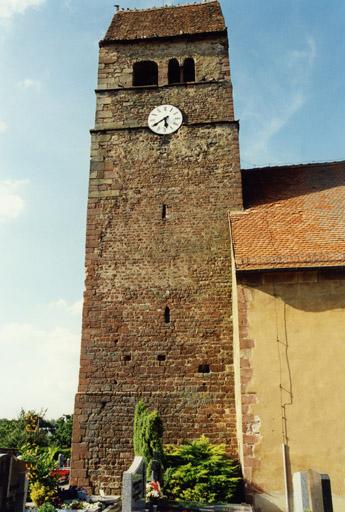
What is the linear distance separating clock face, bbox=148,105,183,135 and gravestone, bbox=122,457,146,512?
392 inches

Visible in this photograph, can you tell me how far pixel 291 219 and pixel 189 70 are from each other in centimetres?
704

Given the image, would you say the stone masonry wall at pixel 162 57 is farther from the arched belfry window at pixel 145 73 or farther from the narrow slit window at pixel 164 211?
the narrow slit window at pixel 164 211

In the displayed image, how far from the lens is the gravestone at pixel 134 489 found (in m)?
7.25

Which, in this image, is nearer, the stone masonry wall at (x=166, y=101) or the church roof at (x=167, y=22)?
the stone masonry wall at (x=166, y=101)

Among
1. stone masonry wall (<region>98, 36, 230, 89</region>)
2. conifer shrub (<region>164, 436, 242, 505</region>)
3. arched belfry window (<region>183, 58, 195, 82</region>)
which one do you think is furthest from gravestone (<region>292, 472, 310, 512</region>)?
arched belfry window (<region>183, 58, 195, 82</region>)

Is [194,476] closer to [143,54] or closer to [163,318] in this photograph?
[163,318]

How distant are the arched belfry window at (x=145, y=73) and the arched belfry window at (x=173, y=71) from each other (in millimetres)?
504

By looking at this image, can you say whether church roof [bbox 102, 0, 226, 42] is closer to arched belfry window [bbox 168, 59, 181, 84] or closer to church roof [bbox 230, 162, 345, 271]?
arched belfry window [bbox 168, 59, 181, 84]

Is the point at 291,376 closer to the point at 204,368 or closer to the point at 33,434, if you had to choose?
the point at 204,368

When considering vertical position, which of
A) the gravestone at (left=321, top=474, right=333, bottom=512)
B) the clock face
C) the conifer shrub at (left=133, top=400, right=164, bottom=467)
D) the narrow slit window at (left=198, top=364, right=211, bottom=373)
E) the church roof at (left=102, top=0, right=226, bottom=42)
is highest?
the church roof at (left=102, top=0, right=226, bottom=42)

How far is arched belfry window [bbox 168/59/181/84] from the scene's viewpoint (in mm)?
16125

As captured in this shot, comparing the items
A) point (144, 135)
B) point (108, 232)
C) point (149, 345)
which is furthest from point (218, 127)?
point (149, 345)

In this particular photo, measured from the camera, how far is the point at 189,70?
1627cm

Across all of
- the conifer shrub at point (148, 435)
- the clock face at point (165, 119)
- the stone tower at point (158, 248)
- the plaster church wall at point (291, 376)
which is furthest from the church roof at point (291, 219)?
the conifer shrub at point (148, 435)
